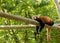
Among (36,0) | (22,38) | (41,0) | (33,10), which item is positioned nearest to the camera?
(36,0)

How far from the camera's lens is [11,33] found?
347 inches

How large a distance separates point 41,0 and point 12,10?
1.38m

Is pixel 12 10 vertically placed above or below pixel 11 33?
above

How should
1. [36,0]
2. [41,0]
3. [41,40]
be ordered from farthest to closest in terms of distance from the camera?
[41,40]
[41,0]
[36,0]

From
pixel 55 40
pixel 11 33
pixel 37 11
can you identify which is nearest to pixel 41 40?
pixel 55 40

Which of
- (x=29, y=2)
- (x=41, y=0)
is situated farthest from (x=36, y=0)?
(x=29, y=2)

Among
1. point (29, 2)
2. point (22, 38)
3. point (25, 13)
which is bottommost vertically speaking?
point (22, 38)

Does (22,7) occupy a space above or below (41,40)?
above

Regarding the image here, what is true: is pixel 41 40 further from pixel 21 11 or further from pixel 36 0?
pixel 36 0

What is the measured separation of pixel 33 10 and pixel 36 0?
6.62 ft

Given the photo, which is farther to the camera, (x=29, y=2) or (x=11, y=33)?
(x=11, y=33)

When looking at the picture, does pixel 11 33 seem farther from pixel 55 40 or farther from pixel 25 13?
pixel 55 40

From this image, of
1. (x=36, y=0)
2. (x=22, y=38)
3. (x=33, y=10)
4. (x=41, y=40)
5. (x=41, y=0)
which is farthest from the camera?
(x=22, y=38)

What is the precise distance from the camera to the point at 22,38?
872 centimetres
